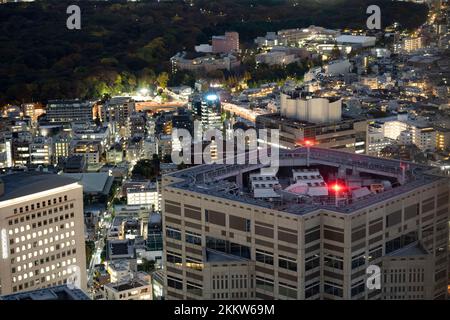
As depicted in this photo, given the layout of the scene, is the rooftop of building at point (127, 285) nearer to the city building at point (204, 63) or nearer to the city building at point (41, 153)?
the city building at point (41, 153)

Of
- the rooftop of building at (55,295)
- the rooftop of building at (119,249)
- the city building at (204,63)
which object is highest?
the rooftop of building at (55,295)

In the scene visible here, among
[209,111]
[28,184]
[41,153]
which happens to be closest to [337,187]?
[28,184]

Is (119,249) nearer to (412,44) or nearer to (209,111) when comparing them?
(209,111)

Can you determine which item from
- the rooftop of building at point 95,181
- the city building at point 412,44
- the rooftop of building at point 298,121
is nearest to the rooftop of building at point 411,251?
the rooftop of building at point 298,121

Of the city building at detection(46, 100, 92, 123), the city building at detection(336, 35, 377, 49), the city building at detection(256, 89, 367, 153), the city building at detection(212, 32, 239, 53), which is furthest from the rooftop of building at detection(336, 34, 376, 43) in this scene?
the city building at detection(256, 89, 367, 153)

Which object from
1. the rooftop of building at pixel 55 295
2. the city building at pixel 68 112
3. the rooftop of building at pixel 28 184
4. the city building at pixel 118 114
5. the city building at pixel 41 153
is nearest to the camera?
the rooftop of building at pixel 55 295
